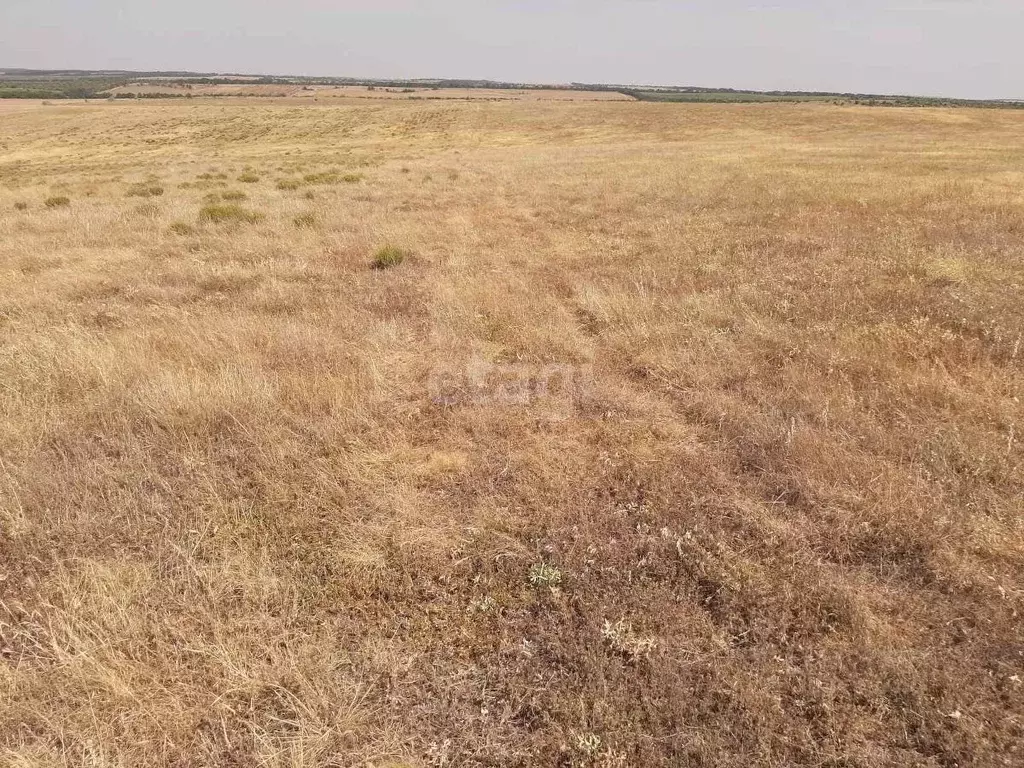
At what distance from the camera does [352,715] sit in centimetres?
268

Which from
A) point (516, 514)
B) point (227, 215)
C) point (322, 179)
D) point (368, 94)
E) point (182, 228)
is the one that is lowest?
point (516, 514)

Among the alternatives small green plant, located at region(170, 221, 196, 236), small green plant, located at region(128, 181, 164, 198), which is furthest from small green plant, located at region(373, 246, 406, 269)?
small green plant, located at region(128, 181, 164, 198)

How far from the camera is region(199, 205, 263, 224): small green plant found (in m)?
14.6

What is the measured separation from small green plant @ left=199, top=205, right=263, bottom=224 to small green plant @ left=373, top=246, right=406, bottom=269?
19.1ft

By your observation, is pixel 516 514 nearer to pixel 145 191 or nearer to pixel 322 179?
pixel 145 191

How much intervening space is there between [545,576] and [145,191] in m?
22.6

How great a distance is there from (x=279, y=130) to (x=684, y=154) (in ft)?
148

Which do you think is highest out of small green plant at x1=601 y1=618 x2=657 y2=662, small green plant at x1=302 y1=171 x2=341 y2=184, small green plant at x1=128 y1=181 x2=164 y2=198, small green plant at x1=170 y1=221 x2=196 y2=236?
small green plant at x1=302 y1=171 x2=341 y2=184

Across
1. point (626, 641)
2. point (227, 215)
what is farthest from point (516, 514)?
point (227, 215)

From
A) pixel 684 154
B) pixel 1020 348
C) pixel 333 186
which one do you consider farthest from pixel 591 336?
pixel 684 154

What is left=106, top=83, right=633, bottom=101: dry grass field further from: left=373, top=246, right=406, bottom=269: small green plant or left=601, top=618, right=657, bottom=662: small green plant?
left=601, top=618, right=657, bottom=662: small green plant

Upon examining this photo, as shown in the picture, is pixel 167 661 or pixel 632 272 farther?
pixel 632 272

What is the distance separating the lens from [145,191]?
19.7 metres

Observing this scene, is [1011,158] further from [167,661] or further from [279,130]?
[279,130]
